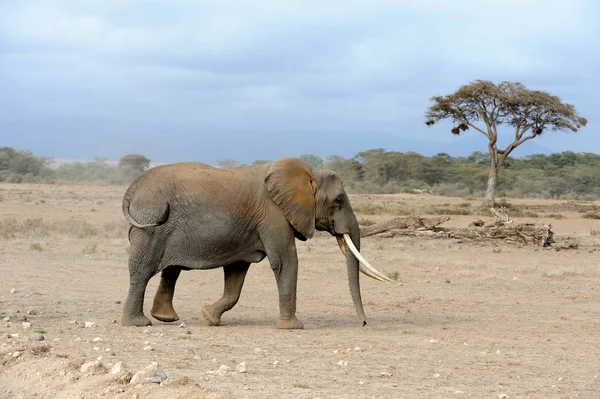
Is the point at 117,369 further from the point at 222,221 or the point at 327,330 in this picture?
the point at 327,330

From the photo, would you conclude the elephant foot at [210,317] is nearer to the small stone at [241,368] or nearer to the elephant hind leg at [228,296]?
the elephant hind leg at [228,296]

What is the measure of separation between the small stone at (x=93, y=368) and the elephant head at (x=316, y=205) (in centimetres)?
361

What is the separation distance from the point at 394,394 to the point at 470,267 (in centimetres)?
1134

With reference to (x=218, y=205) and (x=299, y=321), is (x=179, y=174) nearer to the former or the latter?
(x=218, y=205)

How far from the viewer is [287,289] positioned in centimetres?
1059

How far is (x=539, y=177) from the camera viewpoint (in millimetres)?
68938

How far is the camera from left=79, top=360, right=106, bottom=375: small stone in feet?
23.8

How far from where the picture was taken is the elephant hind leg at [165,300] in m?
10.9

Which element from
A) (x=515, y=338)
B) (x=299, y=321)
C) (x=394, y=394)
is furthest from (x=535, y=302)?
(x=394, y=394)

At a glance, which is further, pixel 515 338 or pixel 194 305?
pixel 194 305

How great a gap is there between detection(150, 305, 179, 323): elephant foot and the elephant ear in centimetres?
186

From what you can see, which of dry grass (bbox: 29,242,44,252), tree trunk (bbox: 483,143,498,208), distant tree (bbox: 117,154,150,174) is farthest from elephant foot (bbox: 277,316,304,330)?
distant tree (bbox: 117,154,150,174)

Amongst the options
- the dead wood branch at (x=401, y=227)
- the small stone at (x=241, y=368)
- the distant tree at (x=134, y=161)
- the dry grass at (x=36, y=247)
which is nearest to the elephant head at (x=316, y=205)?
the small stone at (x=241, y=368)

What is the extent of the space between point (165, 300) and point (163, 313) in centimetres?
16
